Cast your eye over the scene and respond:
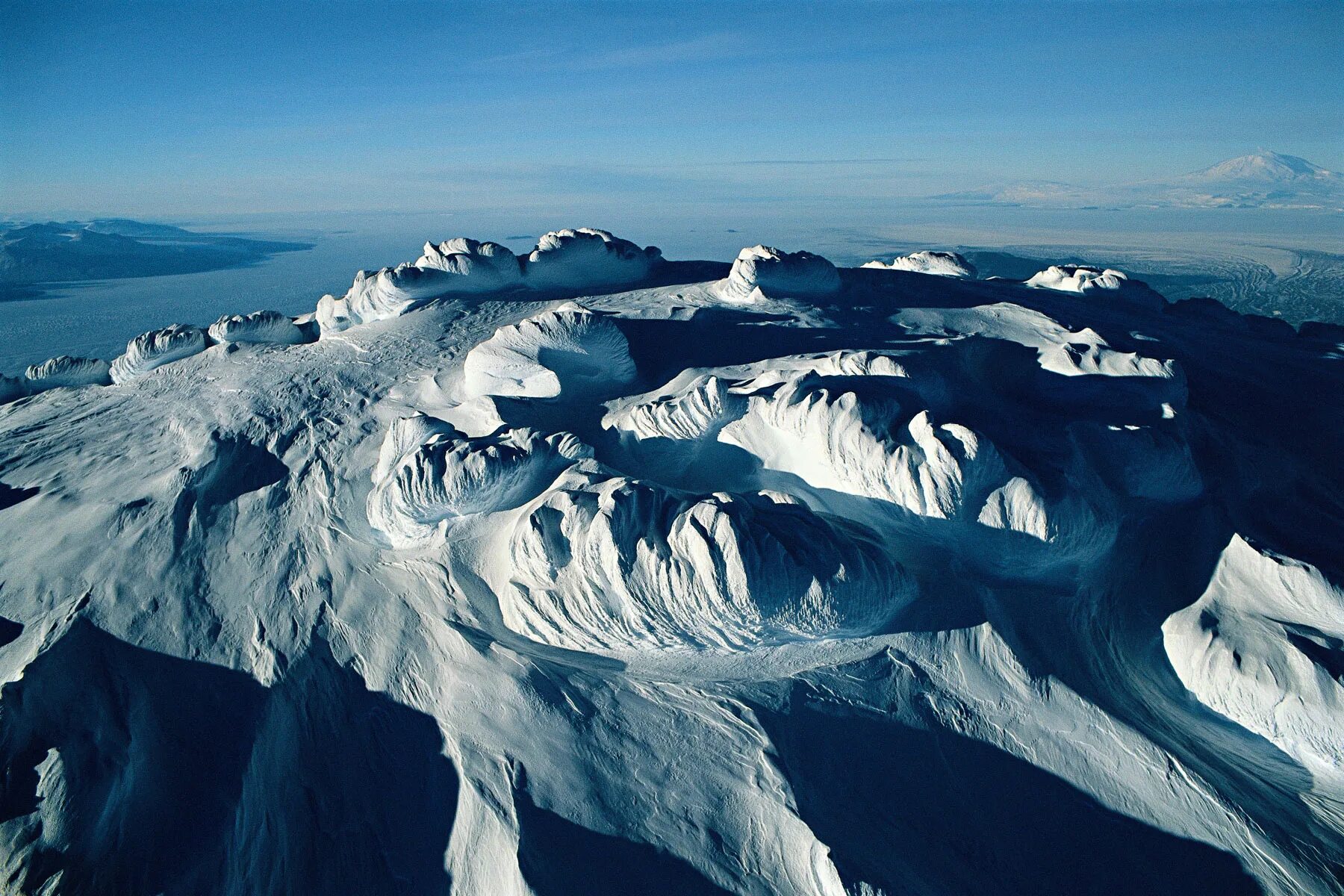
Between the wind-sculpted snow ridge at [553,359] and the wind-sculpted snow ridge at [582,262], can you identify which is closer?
the wind-sculpted snow ridge at [553,359]

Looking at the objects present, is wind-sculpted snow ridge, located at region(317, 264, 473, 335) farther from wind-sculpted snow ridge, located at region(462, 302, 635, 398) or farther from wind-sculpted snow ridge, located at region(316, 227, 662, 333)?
wind-sculpted snow ridge, located at region(462, 302, 635, 398)

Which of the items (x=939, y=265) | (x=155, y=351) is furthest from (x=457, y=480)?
(x=939, y=265)

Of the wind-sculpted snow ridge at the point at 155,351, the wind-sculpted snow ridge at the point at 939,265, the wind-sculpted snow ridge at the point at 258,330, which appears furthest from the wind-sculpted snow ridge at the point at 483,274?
the wind-sculpted snow ridge at the point at 939,265

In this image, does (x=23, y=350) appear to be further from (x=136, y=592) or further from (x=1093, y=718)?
(x=1093, y=718)

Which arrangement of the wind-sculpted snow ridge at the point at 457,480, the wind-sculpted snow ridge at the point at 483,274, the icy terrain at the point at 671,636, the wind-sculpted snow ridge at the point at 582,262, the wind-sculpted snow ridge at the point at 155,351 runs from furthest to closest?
the wind-sculpted snow ridge at the point at 582,262
the wind-sculpted snow ridge at the point at 483,274
the wind-sculpted snow ridge at the point at 155,351
the wind-sculpted snow ridge at the point at 457,480
the icy terrain at the point at 671,636

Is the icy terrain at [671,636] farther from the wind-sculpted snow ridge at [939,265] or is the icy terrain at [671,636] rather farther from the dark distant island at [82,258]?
the dark distant island at [82,258]

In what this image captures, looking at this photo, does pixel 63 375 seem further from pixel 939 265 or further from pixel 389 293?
pixel 939 265

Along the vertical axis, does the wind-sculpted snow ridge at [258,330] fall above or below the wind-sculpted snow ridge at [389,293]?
below

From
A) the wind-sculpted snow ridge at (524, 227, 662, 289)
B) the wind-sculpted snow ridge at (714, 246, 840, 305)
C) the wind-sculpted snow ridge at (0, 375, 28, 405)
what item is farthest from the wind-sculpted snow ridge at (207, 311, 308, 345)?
the wind-sculpted snow ridge at (714, 246, 840, 305)
